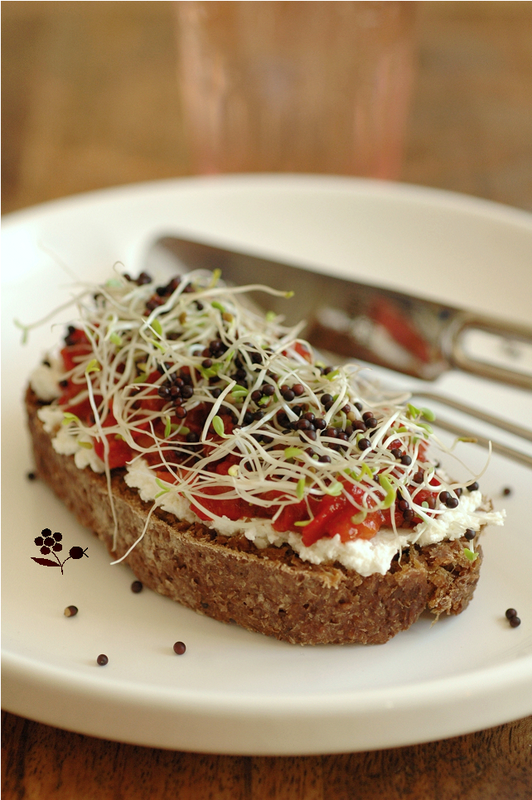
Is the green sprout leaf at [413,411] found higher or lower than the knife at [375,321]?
higher

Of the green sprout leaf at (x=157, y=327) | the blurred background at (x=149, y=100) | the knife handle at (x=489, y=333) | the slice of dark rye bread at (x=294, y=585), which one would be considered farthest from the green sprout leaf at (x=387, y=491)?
the blurred background at (x=149, y=100)

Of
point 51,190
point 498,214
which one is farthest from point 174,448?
point 51,190

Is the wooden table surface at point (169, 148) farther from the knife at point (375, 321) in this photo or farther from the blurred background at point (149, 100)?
the knife at point (375, 321)

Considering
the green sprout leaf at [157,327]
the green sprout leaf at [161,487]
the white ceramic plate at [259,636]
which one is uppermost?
the green sprout leaf at [157,327]

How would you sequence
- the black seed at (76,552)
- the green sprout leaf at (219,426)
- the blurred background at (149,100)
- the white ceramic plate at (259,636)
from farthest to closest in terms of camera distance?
the blurred background at (149,100) < the black seed at (76,552) < the green sprout leaf at (219,426) < the white ceramic plate at (259,636)

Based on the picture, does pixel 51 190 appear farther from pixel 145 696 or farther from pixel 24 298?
pixel 145 696

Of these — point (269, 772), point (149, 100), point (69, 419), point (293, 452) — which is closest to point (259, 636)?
point (269, 772)

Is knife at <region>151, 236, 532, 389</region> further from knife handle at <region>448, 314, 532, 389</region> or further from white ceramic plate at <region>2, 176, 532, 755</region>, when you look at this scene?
white ceramic plate at <region>2, 176, 532, 755</region>
